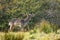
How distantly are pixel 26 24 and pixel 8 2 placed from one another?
1011 millimetres

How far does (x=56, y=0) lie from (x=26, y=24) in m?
1.29

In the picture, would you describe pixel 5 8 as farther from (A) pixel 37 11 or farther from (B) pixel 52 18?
(B) pixel 52 18

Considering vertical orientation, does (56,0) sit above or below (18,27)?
above

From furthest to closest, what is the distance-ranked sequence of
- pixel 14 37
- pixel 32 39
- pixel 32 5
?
pixel 32 5 < pixel 32 39 < pixel 14 37

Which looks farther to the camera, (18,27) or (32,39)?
(18,27)

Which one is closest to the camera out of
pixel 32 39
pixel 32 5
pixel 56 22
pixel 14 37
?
pixel 14 37

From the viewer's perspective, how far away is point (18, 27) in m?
7.22

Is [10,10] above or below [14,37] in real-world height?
above

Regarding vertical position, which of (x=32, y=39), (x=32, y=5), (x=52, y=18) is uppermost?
(x=32, y=5)

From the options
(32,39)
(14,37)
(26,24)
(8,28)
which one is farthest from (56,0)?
(14,37)

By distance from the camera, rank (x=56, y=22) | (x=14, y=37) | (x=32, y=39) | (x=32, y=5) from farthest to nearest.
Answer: (x=32, y=5) → (x=56, y=22) → (x=32, y=39) → (x=14, y=37)

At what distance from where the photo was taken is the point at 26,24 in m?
7.36

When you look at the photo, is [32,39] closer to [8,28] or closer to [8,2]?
[8,28]

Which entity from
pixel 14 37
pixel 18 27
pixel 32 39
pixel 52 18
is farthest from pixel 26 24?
pixel 14 37
